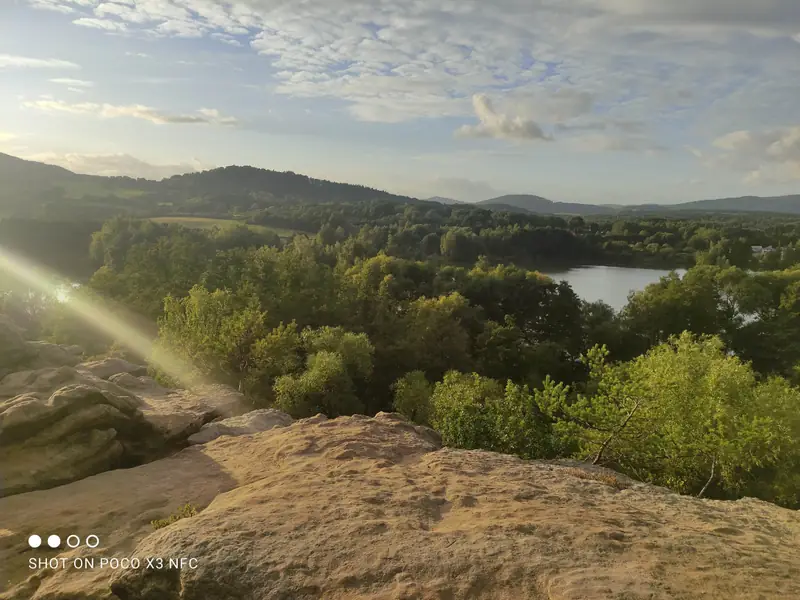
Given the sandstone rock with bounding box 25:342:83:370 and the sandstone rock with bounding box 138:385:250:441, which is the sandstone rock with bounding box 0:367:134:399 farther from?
the sandstone rock with bounding box 25:342:83:370

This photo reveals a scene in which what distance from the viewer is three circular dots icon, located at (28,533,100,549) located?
37.0 feet

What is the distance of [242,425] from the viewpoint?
19.1 m

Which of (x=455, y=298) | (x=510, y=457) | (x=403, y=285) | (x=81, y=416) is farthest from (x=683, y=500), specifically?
(x=403, y=285)

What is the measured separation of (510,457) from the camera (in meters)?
15.3

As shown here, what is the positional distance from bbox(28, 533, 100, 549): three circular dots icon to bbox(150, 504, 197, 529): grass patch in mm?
1171

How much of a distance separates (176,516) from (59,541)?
2490mm

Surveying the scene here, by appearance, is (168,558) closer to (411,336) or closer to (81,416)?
(81,416)

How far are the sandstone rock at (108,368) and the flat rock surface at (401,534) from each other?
11022mm

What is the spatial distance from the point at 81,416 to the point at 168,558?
8022 mm

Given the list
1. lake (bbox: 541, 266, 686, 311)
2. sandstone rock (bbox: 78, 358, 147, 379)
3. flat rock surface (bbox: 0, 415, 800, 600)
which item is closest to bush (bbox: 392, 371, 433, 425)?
sandstone rock (bbox: 78, 358, 147, 379)

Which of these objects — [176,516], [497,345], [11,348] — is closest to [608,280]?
[497,345]

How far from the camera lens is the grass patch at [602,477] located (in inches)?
524

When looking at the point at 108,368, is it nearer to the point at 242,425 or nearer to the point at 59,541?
the point at 242,425

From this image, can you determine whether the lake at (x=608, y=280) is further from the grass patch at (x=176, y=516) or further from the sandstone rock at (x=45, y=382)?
the grass patch at (x=176, y=516)
